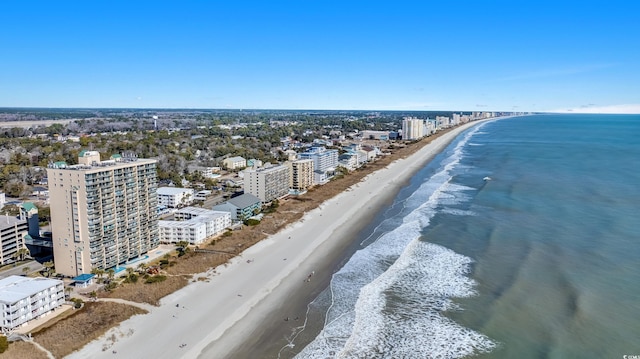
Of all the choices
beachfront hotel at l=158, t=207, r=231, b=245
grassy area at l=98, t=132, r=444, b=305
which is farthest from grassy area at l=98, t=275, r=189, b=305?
beachfront hotel at l=158, t=207, r=231, b=245

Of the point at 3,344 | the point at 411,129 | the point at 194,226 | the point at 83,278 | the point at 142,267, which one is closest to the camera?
the point at 3,344

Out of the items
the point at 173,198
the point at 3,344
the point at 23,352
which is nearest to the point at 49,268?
the point at 3,344

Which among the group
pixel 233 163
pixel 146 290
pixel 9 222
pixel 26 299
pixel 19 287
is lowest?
pixel 146 290

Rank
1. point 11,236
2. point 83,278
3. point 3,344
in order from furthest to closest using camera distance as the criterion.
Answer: point 11,236
point 83,278
point 3,344

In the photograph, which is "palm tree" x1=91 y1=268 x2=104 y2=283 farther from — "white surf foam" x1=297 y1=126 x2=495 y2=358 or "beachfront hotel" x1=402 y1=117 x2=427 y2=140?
"beachfront hotel" x1=402 y1=117 x2=427 y2=140

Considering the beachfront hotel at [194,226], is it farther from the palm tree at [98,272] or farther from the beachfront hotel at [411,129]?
the beachfront hotel at [411,129]

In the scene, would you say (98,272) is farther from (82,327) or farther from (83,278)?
(82,327)
